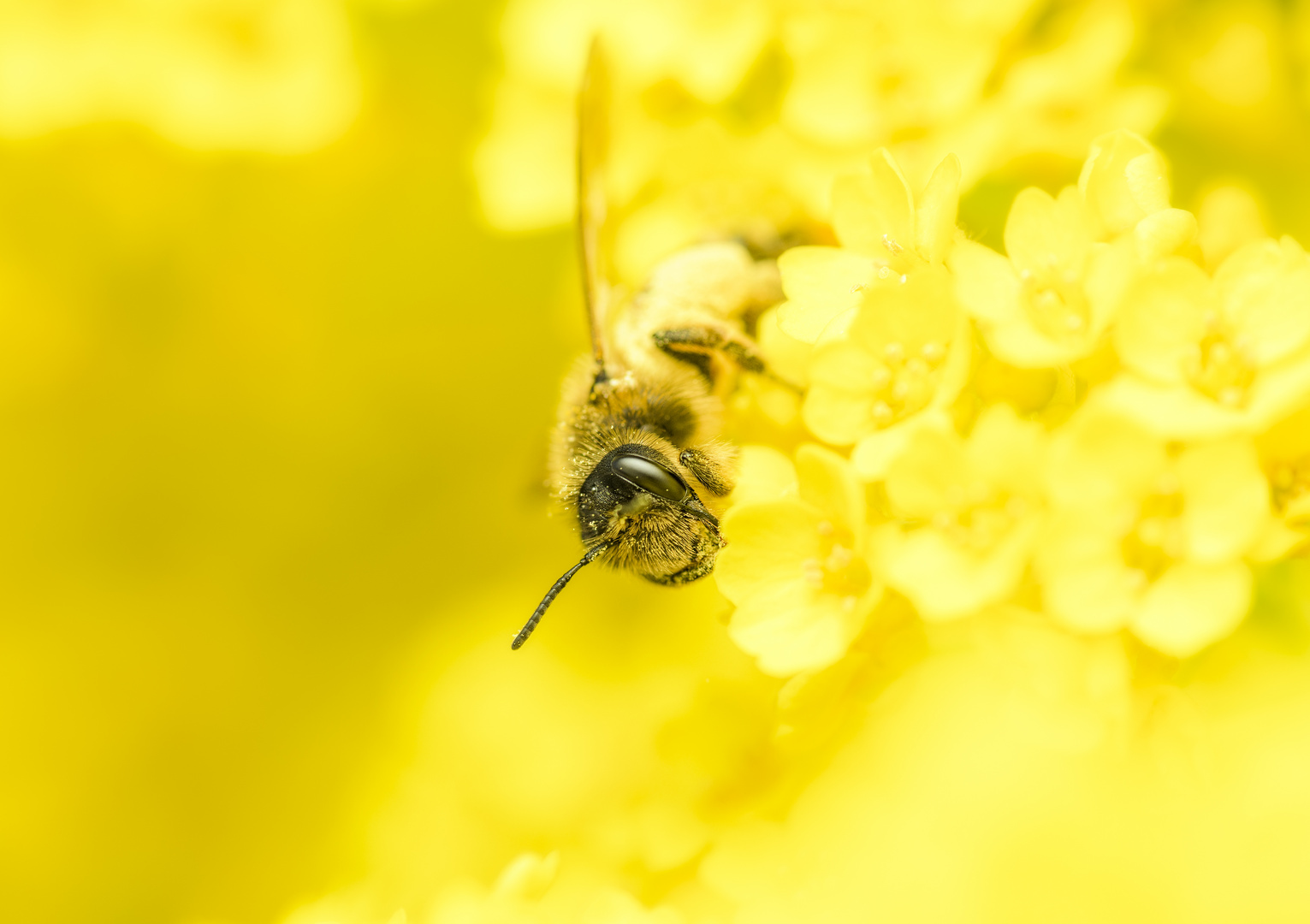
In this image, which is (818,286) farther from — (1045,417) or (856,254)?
(1045,417)

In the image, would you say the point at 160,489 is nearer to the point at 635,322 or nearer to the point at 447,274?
the point at 447,274

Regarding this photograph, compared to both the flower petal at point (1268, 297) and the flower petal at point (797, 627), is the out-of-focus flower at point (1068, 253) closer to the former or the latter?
the flower petal at point (1268, 297)

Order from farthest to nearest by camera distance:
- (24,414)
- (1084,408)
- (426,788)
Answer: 1. (24,414)
2. (426,788)
3. (1084,408)

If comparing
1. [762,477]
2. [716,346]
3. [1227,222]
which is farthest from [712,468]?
[1227,222]

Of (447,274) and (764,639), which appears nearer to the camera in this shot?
(764,639)

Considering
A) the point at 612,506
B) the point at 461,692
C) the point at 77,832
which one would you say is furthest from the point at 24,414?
the point at 612,506
